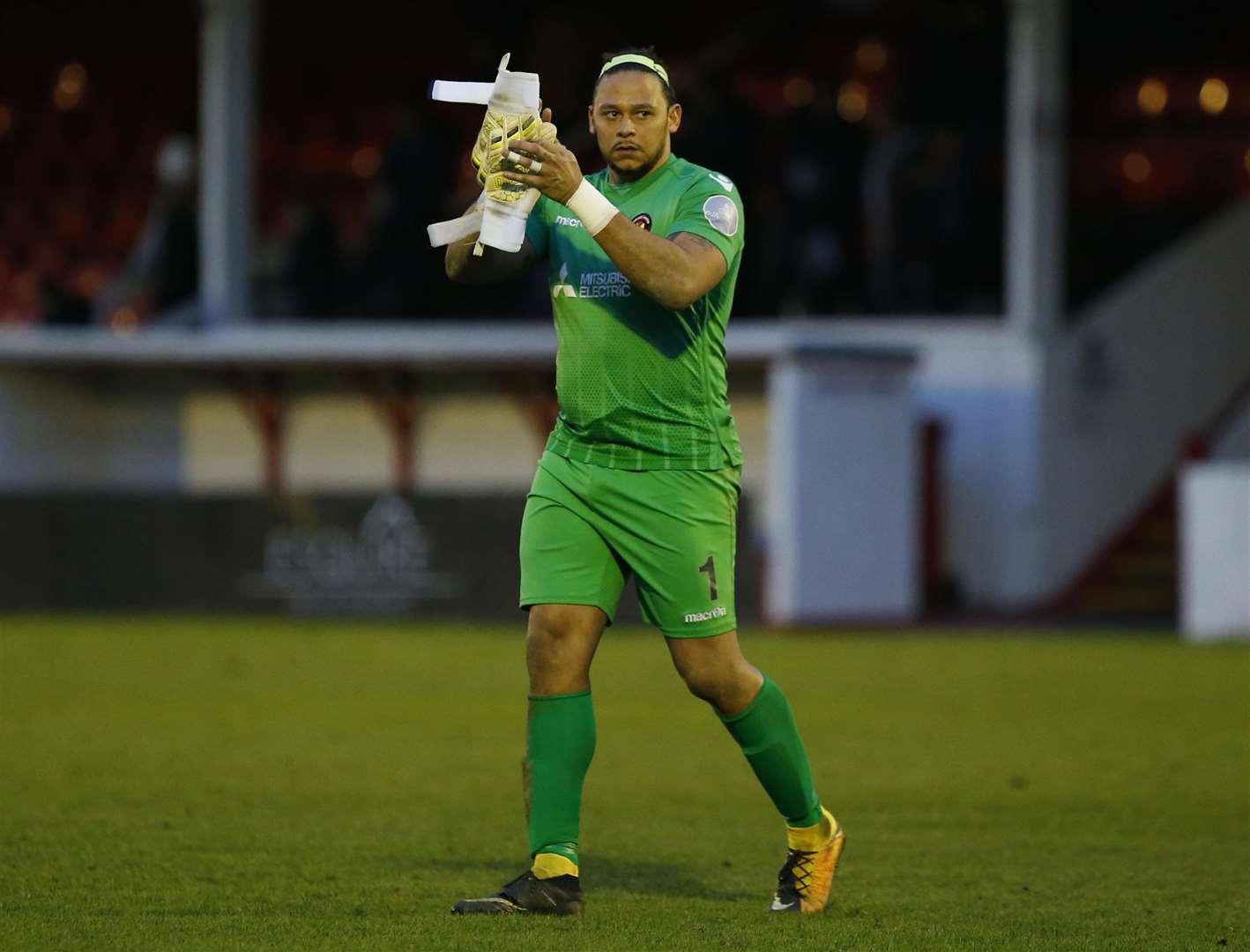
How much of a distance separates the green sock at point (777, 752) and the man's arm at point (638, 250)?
109 cm

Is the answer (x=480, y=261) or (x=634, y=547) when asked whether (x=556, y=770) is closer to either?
(x=634, y=547)

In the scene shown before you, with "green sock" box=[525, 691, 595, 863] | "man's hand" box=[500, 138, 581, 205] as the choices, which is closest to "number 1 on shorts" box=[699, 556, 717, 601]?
"green sock" box=[525, 691, 595, 863]

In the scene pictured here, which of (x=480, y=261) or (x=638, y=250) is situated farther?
(x=480, y=261)

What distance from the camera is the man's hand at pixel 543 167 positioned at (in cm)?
548

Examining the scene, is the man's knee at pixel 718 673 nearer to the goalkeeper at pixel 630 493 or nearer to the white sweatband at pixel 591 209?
the goalkeeper at pixel 630 493

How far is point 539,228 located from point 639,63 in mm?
515

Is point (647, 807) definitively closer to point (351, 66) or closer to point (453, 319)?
point (453, 319)

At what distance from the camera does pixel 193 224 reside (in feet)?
79.3

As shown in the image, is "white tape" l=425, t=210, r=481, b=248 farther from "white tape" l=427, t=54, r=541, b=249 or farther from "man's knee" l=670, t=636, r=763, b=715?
"man's knee" l=670, t=636, r=763, b=715

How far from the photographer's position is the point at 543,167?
5.48 metres

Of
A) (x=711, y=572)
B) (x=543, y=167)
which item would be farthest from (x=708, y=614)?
(x=543, y=167)

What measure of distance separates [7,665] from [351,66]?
14.2 m

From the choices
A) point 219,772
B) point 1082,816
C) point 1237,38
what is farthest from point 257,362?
point 1082,816

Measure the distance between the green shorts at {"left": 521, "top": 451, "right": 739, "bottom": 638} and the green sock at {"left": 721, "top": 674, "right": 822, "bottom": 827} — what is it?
0.79 feet
